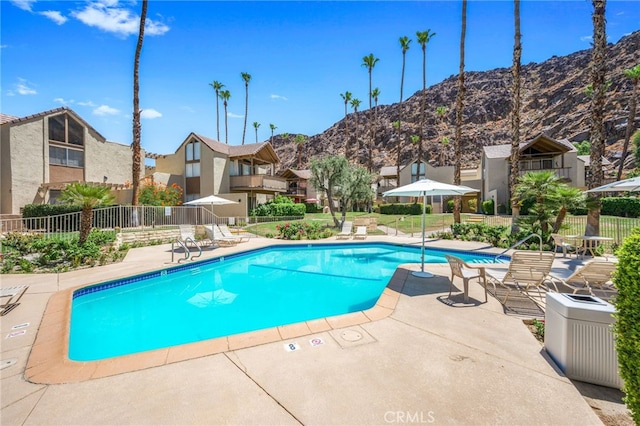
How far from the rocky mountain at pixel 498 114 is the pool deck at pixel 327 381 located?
56260 mm

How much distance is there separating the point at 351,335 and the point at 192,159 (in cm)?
2677

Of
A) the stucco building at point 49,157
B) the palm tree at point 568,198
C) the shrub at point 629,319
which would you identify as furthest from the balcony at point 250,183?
the shrub at point 629,319

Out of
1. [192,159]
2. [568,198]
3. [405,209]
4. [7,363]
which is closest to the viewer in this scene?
[7,363]

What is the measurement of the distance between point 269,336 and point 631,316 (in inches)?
152

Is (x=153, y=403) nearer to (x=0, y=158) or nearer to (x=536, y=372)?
(x=536, y=372)

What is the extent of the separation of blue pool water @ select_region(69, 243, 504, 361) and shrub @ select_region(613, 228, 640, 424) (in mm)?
4598

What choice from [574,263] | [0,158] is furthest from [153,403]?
[0,158]

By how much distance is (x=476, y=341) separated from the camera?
3.88 m

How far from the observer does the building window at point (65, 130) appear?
20.0m

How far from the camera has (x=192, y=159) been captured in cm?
2656

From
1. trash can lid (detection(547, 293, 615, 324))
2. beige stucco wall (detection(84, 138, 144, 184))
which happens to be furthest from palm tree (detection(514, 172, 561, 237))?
beige stucco wall (detection(84, 138, 144, 184))

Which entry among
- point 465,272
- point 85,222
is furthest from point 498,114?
point 85,222

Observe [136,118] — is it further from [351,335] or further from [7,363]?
[351,335]

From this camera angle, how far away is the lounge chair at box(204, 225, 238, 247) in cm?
1385
